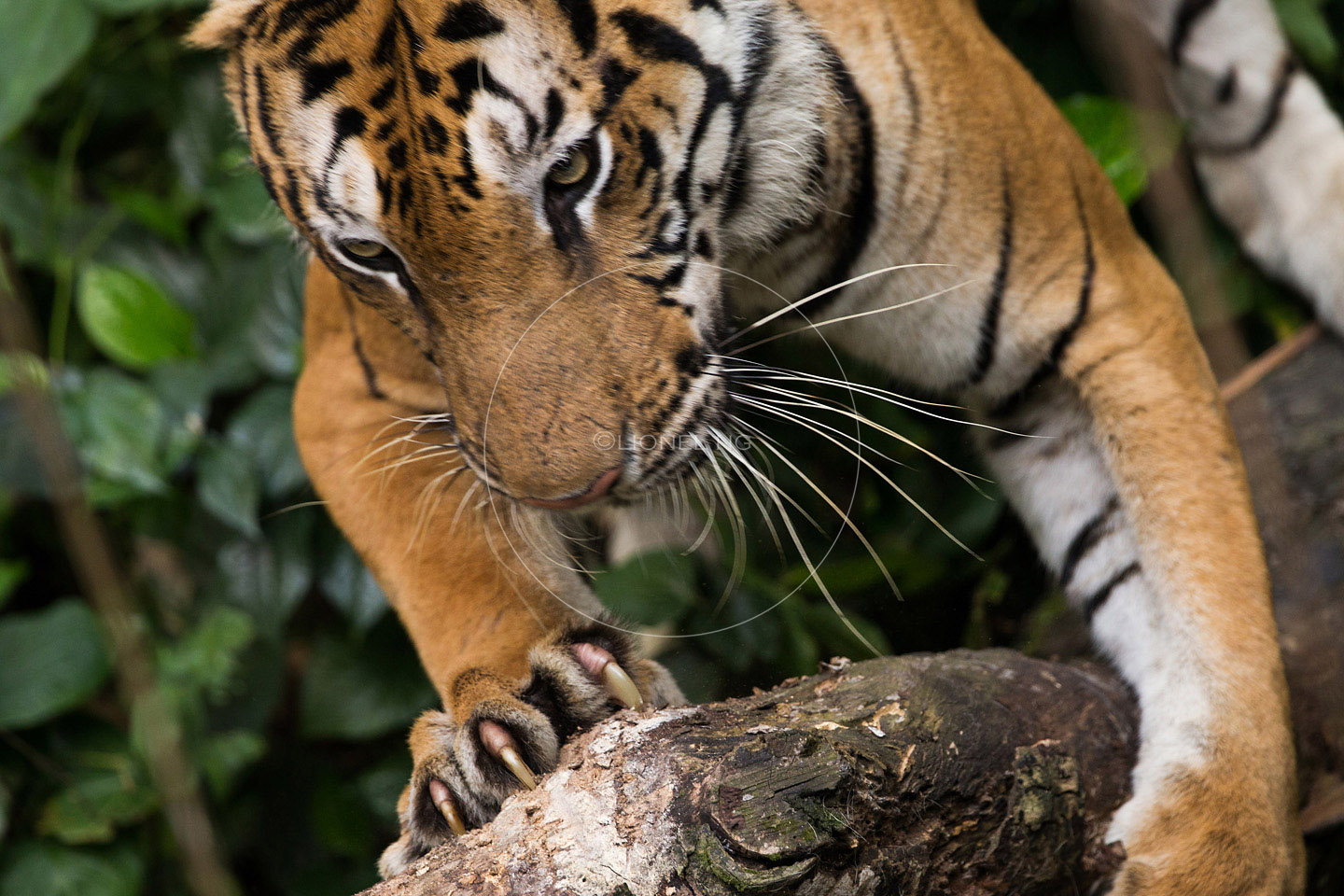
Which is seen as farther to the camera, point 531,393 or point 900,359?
point 900,359

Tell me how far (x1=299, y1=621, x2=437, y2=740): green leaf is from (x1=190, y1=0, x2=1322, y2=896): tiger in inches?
16.7

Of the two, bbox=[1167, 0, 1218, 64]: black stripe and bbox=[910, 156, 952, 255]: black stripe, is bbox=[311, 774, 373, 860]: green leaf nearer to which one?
bbox=[910, 156, 952, 255]: black stripe

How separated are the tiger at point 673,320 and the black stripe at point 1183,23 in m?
0.87

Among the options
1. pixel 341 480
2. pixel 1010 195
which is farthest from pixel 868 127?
pixel 341 480

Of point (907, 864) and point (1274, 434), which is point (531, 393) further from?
point (1274, 434)

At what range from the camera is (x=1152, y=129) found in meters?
1.12

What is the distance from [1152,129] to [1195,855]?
0.75 meters

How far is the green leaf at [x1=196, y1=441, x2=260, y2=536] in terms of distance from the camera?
67.6 inches

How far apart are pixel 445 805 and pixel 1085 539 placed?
951 mm

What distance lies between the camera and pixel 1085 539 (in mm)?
1553

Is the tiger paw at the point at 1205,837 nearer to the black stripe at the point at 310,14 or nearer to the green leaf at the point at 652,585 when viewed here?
the green leaf at the point at 652,585

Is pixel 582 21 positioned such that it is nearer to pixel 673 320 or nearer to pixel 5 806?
pixel 673 320

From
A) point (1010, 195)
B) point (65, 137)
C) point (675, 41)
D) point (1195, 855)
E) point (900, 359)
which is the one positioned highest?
point (65, 137)

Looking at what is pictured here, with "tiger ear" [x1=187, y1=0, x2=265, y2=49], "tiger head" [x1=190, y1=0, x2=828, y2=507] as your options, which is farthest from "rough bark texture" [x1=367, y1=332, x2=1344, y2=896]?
"tiger ear" [x1=187, y1=0, x2=265, y2=49]
